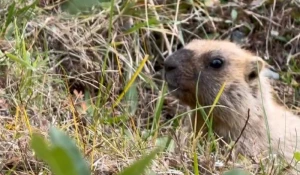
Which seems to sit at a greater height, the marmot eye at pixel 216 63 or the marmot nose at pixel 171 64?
the marmot nose at pixel 171 64

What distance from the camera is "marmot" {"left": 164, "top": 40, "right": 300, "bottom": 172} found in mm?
4441

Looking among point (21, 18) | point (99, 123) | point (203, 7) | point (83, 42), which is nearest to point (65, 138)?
point (99, 123)

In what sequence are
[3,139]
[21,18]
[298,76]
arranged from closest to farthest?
[3,139] → [21,18] → [298,76]

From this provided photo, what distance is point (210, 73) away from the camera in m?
4.58

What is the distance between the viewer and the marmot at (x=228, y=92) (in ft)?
14.6

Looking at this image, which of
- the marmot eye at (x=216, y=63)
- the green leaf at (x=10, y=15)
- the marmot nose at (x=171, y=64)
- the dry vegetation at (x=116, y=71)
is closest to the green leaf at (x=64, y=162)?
the dry vegetation at (x=116, y=71)

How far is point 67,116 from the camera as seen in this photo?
369cm

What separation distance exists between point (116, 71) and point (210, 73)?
2.13ft

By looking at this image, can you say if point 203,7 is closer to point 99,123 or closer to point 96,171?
point 99,123

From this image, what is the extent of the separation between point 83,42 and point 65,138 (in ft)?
14.0

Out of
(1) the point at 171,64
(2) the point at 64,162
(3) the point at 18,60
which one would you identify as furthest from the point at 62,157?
(1) the point at 171,64

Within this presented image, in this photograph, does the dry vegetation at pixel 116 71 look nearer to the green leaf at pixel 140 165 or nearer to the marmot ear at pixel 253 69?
the marmot ear at pixel 253 69

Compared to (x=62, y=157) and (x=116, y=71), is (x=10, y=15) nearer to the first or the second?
(x=116, y=71)

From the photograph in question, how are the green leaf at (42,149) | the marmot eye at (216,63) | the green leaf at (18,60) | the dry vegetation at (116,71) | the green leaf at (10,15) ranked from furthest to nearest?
1. the marmot eye at (216,63)
2. the green leaf at (10,15)
3. the green leaf at (18,60)
4. the dry vegetation at (116,71)
5. the green leaf at (42,149)
